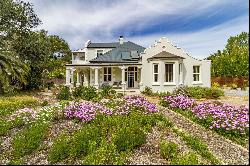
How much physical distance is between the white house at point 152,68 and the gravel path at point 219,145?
48.4 ft

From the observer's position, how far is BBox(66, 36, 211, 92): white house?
94.9 ft

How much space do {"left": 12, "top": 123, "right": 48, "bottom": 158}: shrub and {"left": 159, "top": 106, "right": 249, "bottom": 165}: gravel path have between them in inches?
203

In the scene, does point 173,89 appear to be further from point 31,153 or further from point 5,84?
point 31,153

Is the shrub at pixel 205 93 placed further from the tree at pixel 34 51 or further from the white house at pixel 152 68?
the tree at pixel 34 51

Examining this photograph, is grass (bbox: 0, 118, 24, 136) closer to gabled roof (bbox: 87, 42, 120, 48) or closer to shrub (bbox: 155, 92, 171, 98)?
shrub (bbox: 155, 92, 171, 98)

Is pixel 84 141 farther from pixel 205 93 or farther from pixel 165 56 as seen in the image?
pixel 165 56

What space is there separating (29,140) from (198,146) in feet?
17.5

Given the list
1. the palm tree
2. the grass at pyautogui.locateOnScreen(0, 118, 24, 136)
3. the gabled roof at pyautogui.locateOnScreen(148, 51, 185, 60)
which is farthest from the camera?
the gabled roof at pyautogui.locateOnScreen(148, 51, 185, 60)

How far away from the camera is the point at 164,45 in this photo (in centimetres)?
3089

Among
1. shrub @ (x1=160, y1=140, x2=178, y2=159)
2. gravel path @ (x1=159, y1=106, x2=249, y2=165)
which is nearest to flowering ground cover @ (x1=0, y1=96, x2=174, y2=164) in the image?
shrub @ (x1=160, y1=140, x2=178, y2=159)

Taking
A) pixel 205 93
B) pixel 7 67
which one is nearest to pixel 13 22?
pixel 7 67

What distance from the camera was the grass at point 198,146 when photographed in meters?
10.1

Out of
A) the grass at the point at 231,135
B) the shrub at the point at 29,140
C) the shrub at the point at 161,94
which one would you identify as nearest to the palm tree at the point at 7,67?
the shrub at the point at 161,94

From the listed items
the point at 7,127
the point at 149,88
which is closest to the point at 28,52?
the point at 149,88
